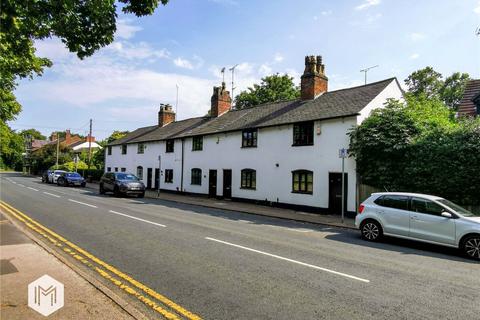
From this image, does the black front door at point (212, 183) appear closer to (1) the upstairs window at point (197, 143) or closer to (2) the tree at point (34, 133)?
(1) the upstairs window at point (197, 143)

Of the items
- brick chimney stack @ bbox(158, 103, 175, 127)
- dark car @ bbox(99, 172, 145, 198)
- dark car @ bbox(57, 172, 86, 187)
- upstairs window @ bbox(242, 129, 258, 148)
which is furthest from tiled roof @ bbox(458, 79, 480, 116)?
dark car @ bbox(57, 172, 86, 187)

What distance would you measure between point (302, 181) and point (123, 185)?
12.9 metres

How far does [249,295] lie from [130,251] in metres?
3.93

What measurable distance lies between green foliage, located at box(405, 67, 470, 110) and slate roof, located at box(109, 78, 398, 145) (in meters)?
26.9

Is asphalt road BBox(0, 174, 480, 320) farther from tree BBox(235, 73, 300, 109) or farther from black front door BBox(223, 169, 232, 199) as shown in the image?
tree BBox(235, 73, 300, 109)

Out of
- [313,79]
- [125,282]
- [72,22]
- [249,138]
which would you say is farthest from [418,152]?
[72,22]

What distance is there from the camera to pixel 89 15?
18.7ft

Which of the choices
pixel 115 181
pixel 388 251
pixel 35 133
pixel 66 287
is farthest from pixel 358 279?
pixel 35 133

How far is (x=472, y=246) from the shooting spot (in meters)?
8.98

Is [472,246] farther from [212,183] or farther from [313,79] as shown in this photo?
[212,183]

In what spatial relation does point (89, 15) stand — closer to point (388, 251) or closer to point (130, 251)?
point (130, 251)

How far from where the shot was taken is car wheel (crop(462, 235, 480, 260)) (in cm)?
887

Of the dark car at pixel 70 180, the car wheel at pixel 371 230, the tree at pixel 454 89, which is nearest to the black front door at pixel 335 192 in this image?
the car wheel at pixel 371 230

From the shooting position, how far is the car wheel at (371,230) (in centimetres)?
1081
